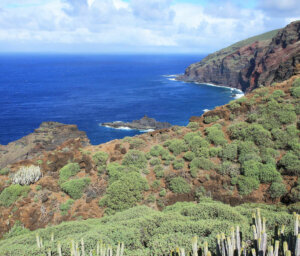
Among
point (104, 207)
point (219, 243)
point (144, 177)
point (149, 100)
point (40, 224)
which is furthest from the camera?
point (149, 100)

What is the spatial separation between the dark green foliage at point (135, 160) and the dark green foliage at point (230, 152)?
563 centimetres

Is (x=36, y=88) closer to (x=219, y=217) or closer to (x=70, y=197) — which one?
(x=70, y=197)

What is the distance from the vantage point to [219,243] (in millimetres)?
8352

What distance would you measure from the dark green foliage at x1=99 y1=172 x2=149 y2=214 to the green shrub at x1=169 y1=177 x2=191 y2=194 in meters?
1.68

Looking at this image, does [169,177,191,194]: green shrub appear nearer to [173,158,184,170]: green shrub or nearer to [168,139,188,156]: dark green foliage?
[173,158,184,170]: green shrub

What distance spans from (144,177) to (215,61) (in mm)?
130586

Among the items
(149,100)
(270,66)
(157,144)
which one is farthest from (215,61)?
(157,144)

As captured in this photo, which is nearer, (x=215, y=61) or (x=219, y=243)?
(x=219, y=243)

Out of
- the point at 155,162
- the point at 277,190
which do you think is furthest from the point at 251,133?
the point at 155,162

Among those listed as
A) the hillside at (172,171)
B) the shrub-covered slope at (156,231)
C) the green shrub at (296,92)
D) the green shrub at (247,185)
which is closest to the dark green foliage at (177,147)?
the hillside at (172,171)

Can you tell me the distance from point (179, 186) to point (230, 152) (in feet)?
14.8

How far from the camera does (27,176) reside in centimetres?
1803

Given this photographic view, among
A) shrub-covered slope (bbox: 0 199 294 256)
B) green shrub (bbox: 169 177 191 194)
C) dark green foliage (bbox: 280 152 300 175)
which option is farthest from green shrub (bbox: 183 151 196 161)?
shrub-covered slope (bbox: 0 199 294 256)

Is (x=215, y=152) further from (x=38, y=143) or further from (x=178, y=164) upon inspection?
(x=38, y=143)
